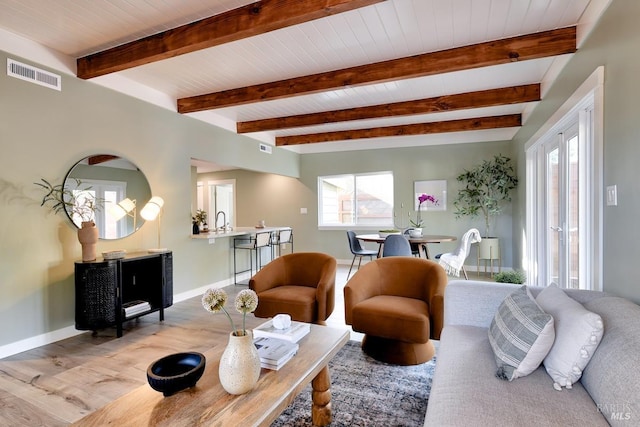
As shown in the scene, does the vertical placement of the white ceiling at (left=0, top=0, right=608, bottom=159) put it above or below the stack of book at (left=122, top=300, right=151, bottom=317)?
above

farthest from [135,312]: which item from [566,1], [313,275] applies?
[566,1]

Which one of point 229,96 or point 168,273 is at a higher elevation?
point 229,96

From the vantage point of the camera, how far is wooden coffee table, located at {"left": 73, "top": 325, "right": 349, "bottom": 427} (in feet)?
3.78

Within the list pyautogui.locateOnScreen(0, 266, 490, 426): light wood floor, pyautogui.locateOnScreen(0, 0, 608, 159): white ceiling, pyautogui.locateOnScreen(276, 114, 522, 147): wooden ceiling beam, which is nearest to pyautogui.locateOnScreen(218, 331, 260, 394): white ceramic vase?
pyautogui.locateOnScreen(0, 266, 490, 426): light wood floor

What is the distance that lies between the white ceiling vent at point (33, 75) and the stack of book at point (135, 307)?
85.1 inches

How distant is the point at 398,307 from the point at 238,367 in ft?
4.84

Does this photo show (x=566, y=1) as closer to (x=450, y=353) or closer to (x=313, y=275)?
(x=450, y=353)

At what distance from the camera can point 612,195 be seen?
1.92 meters

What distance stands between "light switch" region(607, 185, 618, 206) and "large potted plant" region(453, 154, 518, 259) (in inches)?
151

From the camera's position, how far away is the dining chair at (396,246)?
433cm

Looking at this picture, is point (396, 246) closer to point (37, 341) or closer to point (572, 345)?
point (572, 345)

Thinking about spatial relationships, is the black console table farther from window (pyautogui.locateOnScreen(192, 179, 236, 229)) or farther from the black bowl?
window (pyautogui.locateOnScreen(192, 179, 236, 229))

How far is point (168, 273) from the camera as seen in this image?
145 inches

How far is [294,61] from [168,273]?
2.67 m
